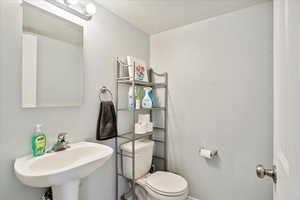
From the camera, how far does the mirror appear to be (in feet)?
3.22

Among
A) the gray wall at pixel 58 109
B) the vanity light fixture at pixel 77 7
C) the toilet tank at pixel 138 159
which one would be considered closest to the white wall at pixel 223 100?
the toilet tank at pixel 138 159

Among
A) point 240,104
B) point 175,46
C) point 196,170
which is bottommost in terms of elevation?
point 196,170

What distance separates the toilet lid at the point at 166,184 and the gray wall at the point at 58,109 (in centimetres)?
44

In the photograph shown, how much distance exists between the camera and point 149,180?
150 centimetres

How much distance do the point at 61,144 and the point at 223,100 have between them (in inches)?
61.3

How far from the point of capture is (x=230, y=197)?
4.98 feet

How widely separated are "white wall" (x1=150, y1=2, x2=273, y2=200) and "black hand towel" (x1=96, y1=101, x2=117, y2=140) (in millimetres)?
791

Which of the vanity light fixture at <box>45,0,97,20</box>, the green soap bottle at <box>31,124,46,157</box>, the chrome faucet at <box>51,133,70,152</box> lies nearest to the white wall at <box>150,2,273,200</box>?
the vanity light fixture at <box>45,0,97,20</box>

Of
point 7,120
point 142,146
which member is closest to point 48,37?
point 7,120

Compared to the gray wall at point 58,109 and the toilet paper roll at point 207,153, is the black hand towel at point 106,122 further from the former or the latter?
the toilet paper roll at point 207,153

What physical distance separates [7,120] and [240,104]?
6.17 feet

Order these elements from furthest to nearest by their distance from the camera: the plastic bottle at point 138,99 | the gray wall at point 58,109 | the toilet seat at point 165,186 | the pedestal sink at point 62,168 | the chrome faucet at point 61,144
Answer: the plastic bottle at point 138,99
the toilet seat at point 165,186
the chrome faucet at point 61,144
the gray wall at point 58,109
the pedestal sink at point 62,168

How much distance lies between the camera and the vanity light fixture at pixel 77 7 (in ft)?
3.66
